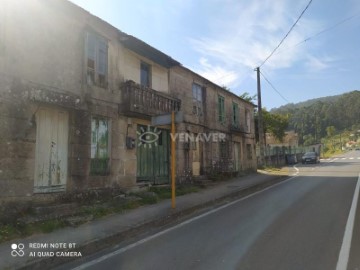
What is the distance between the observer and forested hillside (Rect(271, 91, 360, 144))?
107312 millimetres

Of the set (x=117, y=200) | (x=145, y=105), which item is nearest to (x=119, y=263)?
(x=117, y=200)

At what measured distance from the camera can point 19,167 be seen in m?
8.75

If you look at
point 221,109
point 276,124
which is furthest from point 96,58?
point 276,124

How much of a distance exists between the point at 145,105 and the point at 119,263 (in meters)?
8.44

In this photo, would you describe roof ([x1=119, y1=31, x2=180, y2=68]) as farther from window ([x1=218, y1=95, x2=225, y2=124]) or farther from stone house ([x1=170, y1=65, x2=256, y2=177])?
window ([x1=218, y1=95, x2=225, y2=124])

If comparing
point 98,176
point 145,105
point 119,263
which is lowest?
point 119,263

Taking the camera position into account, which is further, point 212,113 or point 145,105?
point 212,113

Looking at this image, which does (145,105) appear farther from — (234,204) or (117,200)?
(234,204)

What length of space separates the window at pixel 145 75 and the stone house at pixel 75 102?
0.04m

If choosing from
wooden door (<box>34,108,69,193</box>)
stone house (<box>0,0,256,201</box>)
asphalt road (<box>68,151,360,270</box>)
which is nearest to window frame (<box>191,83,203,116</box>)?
stone house (<box>0,0,256,201</box>)

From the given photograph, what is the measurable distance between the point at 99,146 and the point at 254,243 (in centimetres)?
666

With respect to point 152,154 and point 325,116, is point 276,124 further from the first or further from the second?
→ point 325,116

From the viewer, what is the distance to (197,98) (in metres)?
19.4

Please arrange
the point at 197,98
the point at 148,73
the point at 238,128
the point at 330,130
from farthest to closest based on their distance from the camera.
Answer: the point at 330,130, the point at 238,128, the point at 197,98, the point at 148,73
